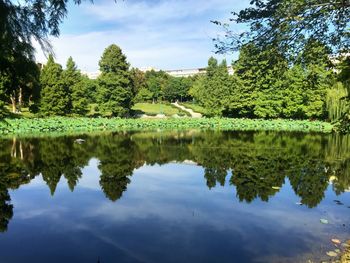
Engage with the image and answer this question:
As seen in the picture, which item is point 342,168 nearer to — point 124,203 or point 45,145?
point 124,203

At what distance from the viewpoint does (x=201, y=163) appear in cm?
1956

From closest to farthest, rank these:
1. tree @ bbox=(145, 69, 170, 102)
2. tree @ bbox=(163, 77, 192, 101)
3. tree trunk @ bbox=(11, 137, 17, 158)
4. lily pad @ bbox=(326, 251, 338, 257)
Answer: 1. lily pad @ bbox=(326, 251, 338, 257)
2. tree trunk @ bbox=(11, 137, 17, 158)
3. tree @ bbox=(145, 69, 170, 102)
4. tree @ bbox=(163, 77, 192, 101)

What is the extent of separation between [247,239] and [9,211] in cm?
664

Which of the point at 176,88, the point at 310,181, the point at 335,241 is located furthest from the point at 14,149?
the point at 176,88

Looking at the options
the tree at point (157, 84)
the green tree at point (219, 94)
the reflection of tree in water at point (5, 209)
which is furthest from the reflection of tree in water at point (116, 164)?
the tree at point (157, 84)

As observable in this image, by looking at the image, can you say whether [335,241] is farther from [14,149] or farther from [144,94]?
[144,94]

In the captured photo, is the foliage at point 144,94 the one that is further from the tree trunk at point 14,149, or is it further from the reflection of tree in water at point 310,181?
the reflection of tree in water at point 310,181

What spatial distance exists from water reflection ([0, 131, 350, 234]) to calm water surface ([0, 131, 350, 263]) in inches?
2.1

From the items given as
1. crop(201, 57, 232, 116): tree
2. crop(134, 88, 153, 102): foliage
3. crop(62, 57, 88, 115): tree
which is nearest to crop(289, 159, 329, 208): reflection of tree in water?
crop(201, 57, 232, 116): tree

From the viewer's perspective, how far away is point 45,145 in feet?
80.6

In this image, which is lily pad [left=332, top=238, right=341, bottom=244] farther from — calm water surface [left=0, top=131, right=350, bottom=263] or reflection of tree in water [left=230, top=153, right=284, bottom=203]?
reflection of tree in water [left=230, top=153, right=284, bottom=203]

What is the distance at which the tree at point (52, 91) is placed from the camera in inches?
1789

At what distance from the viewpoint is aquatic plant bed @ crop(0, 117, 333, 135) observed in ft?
124

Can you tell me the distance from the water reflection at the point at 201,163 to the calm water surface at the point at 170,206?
0.18 ft
